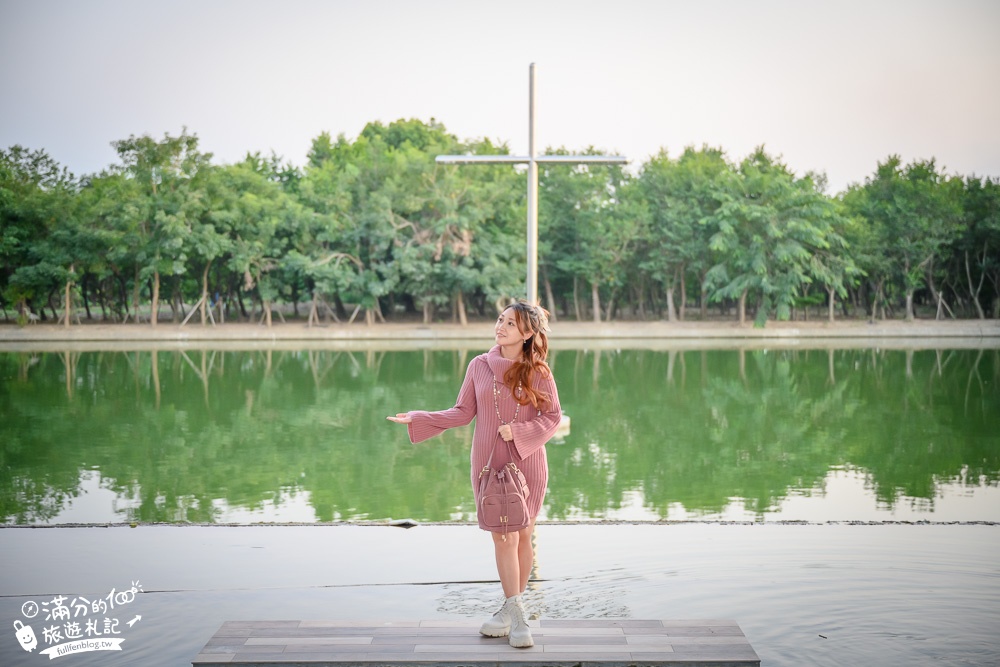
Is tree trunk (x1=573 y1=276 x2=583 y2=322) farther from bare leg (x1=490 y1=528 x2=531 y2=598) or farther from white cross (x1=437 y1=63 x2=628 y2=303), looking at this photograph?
bare leg (x1=490 y1=528 x2=531 y2=598)

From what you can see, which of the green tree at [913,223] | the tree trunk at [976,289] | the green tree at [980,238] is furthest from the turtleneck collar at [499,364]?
the tree trunk at [976,289]

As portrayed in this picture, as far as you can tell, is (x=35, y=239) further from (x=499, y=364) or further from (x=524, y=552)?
(x=524, y=552)

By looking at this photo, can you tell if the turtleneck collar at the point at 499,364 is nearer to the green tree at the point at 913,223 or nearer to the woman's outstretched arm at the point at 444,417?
the woman's outstretched arm at the point at 444,417

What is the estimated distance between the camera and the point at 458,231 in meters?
37.9

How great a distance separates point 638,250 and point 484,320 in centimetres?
703

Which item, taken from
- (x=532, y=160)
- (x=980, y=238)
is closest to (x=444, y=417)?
(x=532, y=160)

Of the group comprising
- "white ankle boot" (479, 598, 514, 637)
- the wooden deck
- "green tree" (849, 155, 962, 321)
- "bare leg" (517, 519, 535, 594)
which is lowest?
the wooden deck

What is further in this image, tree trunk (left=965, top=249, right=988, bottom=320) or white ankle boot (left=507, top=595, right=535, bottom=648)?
tree trunk (left=965, top=249, right=988, bottom=320)

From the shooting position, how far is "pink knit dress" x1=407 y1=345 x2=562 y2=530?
416 cm

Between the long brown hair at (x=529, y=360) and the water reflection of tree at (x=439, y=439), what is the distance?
3.45m

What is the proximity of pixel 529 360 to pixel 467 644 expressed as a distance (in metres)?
1.14

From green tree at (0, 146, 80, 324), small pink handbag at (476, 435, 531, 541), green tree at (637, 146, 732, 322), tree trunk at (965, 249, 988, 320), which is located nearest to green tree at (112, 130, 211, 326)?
green tree at (0, 146, 80, 324)

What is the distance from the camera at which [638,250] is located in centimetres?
4316

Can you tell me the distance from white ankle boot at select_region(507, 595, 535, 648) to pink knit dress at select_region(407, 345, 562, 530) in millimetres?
318
